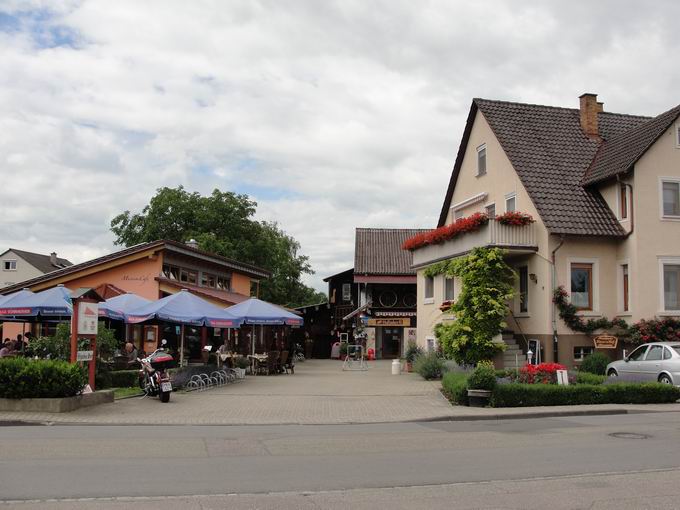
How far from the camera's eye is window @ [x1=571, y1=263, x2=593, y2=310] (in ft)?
86.3

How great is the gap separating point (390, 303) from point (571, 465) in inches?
1662

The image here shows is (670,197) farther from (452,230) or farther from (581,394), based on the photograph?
(581,394)

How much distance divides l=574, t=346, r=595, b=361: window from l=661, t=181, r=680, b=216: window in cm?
557

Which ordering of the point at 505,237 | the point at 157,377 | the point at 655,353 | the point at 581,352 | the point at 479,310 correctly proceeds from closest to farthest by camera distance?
the point at 157,377 < the point at 655,353 < the point at 479,310 < the point at 581,352 < the point at 505,237

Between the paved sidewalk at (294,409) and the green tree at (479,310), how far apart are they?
2.97m

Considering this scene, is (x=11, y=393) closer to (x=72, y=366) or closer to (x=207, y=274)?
(x=72, y=366)

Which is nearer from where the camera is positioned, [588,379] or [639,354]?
[588,379]

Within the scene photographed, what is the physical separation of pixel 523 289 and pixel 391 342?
24.5 metres

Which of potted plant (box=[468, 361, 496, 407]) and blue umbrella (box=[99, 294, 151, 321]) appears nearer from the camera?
potted plant (box=[468, 361, 496, 407])

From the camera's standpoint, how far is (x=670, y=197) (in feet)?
86.1

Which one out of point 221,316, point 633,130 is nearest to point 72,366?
point 221,316

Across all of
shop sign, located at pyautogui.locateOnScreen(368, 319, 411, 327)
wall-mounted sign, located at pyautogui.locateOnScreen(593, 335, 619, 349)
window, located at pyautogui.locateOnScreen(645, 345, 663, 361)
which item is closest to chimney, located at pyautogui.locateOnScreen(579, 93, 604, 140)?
wall-mounted sign, located at pyautogui.locateOnScreen(593, 335, 619, 349)

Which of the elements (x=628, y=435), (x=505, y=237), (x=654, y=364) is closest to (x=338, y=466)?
(x=628, y=435)

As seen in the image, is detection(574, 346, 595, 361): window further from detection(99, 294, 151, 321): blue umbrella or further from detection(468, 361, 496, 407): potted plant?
detection(99, 294, 151, 321): blue umbrella
